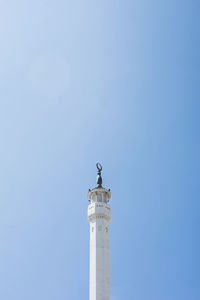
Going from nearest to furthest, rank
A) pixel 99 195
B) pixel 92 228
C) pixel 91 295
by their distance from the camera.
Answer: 1. pixel 91 295
2. pixel 92 228
3. pixel 99 195

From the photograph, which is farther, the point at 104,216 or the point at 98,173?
the point at 98,173

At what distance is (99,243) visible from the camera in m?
69.4

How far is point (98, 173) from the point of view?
81.2 meters

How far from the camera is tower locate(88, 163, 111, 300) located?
2584 inches

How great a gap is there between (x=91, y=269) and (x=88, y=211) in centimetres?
1150

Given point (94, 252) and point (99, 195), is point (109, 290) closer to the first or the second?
point (94, 252)

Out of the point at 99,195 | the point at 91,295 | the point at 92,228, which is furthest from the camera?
the point at 99,195

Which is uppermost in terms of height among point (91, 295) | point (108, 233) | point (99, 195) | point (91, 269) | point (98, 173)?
point (98, 173)

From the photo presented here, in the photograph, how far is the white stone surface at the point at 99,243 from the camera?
65.6 m

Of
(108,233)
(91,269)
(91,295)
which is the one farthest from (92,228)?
(91,295)

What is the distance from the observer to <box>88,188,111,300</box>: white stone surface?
2584 inches

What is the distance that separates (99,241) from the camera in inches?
2741

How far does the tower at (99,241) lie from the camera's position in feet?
215

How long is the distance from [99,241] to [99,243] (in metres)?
0.37
